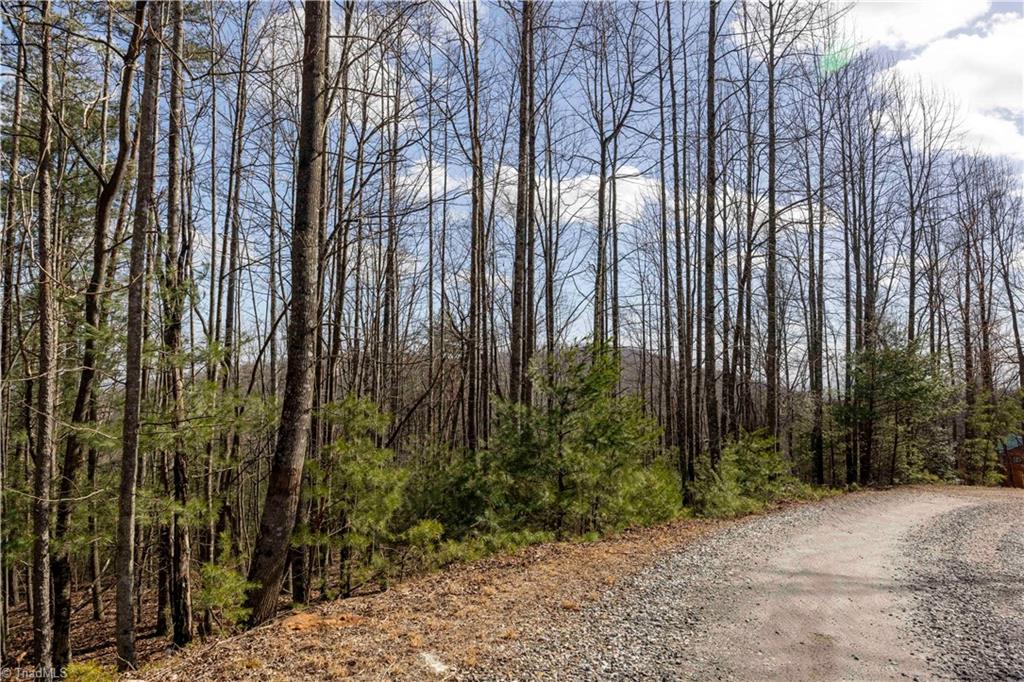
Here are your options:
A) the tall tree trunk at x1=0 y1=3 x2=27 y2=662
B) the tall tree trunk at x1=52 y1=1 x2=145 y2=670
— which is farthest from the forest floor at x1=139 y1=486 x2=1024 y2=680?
the tall tree trunk at x1=52 y1=1 x2=145 y2=670

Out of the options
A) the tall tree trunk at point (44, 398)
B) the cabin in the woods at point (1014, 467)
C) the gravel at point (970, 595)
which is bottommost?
the cabin in the woods at point (1014, 467)

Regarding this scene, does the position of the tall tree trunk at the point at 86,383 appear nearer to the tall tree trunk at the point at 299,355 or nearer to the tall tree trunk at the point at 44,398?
the tall tree trunk at the point at 44,398

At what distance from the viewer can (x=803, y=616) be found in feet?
15.4

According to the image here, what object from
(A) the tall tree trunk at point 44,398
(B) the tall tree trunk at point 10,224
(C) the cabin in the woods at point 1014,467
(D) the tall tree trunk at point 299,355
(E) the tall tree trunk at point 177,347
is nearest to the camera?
(B) the tall tree trunk at point 10,224

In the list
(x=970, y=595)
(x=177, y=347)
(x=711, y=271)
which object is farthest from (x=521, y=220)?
(x=970, y=595)

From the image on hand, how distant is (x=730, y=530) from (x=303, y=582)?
6.38 meters

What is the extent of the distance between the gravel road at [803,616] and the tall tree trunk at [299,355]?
2.48 metres

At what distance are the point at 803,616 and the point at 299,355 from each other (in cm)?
501

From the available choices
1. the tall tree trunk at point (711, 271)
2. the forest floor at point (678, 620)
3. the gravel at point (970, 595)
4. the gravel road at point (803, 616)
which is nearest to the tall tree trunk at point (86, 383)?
the forest floor at point (678, 620)

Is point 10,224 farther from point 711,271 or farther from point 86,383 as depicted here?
point 711,271

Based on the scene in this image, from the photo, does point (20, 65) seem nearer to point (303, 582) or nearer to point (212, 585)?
point (212, 585)

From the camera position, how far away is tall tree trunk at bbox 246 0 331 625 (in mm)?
5176

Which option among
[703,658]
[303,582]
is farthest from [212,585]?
[703,658]

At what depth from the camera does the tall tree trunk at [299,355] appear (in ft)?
17.0
